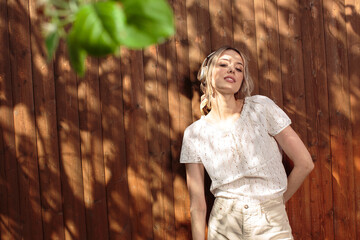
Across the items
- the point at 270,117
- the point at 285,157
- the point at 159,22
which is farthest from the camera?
the point at 285,157

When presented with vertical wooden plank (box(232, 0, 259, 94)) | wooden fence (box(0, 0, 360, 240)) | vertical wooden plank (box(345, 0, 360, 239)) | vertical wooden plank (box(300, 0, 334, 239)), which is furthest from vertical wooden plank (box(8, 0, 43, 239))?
vertical wooden plank (box(345, 0, 360, 239))

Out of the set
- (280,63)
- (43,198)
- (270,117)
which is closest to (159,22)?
(270,117)

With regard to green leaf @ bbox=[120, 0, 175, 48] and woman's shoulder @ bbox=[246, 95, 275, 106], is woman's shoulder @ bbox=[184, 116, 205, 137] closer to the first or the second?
woman's shoulder @ bbox=[246, 95, 275, 106]

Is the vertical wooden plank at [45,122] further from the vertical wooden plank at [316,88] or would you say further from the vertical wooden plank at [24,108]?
the vertical wooden plank at [316,88]

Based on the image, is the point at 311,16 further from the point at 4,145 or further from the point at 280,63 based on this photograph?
the point at 4,145

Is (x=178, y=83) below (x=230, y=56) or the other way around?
below

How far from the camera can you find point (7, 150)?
2271mm

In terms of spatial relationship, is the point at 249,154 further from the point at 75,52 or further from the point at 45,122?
the point at 75,52

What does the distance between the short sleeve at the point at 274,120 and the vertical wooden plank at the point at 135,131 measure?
82cm

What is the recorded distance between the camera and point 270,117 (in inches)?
78.5

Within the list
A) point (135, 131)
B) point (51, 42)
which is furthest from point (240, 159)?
point (51, 42)

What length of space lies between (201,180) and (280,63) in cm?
97

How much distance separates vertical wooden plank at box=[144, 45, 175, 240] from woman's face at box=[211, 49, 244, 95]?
444 mm

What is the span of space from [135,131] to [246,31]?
1020 millimetres
